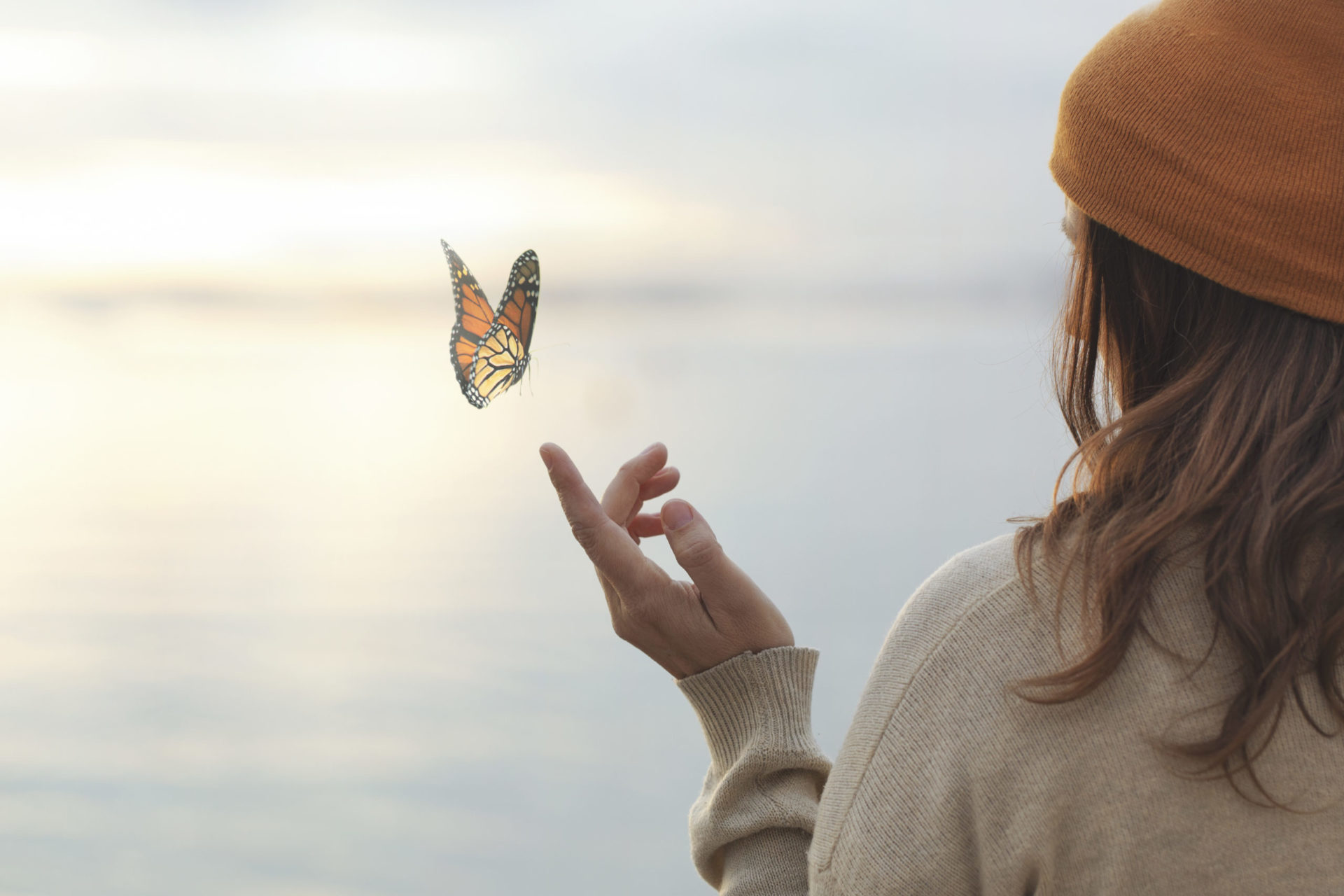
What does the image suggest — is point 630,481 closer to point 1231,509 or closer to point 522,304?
point 522,304

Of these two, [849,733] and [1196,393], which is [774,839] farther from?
[1196,393]

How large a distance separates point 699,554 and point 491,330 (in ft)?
1.11

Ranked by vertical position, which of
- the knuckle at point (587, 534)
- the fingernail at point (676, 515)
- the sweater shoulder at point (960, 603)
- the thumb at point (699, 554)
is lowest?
the sweater shoulder at point (960, 603)

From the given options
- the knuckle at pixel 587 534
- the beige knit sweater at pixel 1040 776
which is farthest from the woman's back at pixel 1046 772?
the knuckle at pixel 587 534

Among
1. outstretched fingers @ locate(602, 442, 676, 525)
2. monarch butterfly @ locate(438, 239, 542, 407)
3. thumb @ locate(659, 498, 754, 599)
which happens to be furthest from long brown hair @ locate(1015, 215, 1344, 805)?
monarch butterfly @ locate(438, 239, 542, 407)

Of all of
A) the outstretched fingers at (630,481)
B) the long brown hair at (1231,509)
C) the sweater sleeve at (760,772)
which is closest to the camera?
the long brown hair at (1231,509)

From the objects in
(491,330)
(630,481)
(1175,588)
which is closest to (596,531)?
(630,481)

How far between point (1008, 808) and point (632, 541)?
36cm

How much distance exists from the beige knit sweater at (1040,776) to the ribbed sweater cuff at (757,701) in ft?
0.48

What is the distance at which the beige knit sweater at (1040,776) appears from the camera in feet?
1.90

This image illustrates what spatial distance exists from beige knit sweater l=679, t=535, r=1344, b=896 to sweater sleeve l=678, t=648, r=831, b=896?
5.7 inches

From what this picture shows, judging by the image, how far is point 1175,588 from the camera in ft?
1.92

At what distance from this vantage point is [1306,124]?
0.59 metres

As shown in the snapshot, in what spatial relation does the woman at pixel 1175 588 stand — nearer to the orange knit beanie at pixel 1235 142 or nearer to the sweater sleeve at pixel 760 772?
the orange knit beanie at pixel 1235 142
